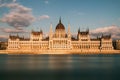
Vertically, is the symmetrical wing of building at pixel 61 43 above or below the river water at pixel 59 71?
above

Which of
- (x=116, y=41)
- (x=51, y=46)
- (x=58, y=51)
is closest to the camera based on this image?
(x=58, y=51)

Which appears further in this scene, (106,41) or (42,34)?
(42,34)

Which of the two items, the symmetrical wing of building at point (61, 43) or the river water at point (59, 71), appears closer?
the river water at point (59, 71)

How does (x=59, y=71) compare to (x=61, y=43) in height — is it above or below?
below

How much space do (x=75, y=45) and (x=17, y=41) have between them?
1336 inches

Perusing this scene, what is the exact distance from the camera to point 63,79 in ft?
117

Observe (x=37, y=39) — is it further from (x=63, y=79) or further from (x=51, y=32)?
(x=63, y=79)

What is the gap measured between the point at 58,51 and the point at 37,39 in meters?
26.0

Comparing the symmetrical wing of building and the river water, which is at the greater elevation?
the symmetrical wing of building

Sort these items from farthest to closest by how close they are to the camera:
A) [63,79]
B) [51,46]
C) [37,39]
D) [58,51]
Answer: [37,39]
[51,46]
[58,51]
[63,79]

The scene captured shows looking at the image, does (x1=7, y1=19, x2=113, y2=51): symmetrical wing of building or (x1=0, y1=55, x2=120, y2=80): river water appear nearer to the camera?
(x1=0, y1=55, x2=120, y2=80): river water

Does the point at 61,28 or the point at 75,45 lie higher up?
the point at 61,28

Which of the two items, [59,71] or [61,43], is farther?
[61,43]

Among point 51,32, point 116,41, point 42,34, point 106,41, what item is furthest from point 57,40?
point 116,41
